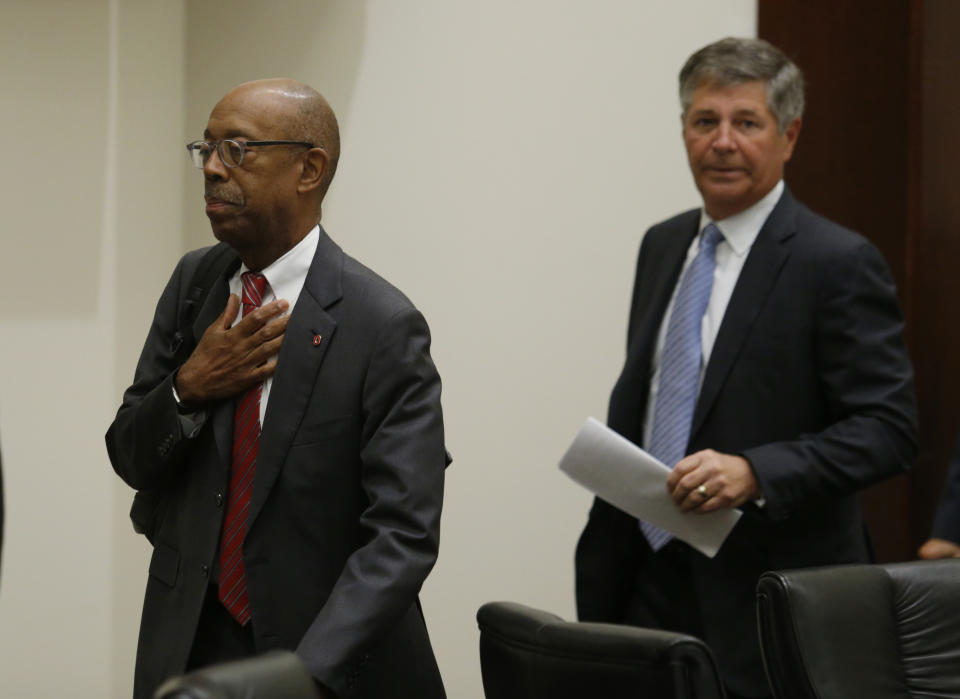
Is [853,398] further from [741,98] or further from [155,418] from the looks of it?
[155,418]

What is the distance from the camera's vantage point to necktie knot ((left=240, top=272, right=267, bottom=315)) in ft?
8.29

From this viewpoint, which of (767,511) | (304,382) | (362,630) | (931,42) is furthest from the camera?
(931,42)

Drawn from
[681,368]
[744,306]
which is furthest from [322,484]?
[744,306]

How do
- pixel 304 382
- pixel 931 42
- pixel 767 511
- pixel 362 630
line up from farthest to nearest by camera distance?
pixel 931 42 < pixel 767 511 < pixel 304 382 < pixel 362 630

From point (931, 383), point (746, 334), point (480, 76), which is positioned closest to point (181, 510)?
point (746, 334)

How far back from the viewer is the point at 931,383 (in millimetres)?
4371

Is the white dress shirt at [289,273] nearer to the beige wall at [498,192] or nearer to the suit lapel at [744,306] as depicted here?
the suit lapel at [744,306]

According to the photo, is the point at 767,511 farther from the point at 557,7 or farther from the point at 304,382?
the point at 557,7

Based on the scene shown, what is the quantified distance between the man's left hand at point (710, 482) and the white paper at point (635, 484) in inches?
1.4

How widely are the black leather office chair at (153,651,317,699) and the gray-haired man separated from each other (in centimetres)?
146

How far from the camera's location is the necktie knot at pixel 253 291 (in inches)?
99.5

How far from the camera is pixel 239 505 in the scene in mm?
2406

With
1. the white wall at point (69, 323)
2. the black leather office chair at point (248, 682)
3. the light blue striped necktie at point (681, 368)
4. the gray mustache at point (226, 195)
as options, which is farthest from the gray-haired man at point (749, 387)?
the white wall at point (69, 323)

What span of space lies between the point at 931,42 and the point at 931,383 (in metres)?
1.07
